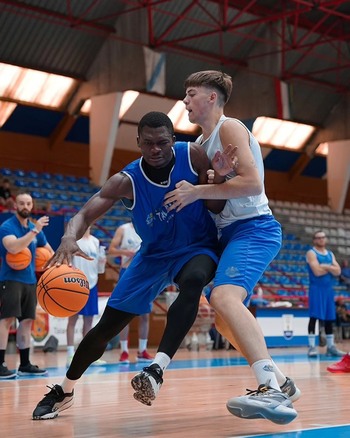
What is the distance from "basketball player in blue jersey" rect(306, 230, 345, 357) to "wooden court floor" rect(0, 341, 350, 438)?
312cm

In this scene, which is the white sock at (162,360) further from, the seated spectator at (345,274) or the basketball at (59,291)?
the seated spectator at (345,274)

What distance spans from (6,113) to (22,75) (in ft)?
5.19

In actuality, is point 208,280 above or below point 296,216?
below

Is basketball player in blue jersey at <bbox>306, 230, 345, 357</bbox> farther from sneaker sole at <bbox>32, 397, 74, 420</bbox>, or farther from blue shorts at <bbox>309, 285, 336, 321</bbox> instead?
sneaker sole at <bbox>32, 397, 74, 420</bbox>

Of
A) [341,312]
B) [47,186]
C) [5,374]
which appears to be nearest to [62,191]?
[47,186]

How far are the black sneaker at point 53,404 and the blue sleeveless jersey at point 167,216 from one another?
1026mm

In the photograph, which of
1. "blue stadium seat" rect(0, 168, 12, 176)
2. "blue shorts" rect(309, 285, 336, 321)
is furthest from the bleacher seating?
"blue shorts" rect(309, 285, 336, 321)

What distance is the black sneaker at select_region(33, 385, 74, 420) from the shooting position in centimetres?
511

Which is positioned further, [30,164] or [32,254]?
[30,164]

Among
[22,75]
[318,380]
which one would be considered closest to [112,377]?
[318,380]

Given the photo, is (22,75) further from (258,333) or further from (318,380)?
(258,333)

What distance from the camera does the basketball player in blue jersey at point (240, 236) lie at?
449 cm

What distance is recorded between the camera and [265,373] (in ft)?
15.0

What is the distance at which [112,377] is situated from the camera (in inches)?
353
